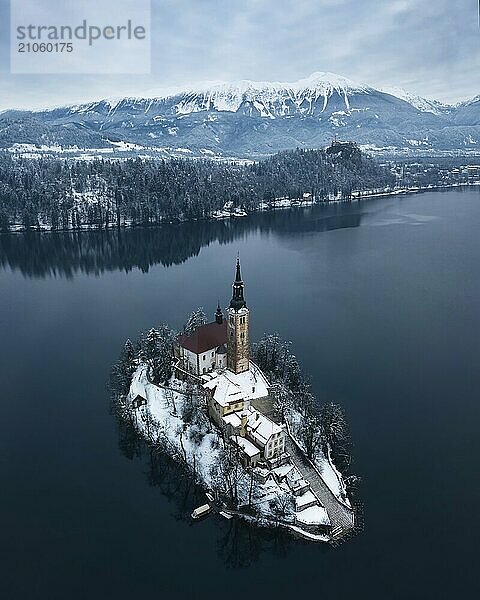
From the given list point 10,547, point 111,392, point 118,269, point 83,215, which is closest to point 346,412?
point 111,392

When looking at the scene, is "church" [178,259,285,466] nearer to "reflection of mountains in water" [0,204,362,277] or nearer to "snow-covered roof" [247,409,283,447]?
"snow-covered roof" [247,409,283,447]

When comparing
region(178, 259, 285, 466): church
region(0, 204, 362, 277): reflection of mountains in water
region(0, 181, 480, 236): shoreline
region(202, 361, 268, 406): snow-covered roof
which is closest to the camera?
region(178, 259, 285, 466): church

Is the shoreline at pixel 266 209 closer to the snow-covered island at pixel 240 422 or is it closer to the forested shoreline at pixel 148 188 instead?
the forested shoreline at pixel 148 188

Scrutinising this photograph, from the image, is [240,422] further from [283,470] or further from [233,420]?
[283,470]

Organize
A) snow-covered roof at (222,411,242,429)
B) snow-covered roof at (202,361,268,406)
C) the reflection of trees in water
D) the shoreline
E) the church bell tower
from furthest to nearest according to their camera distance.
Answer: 1. the shoreline
2. the church bell tower
3. snow-covered roof at (202,361,268,406)
4. snow-covered roof at (222,411,242,429)
5. the reflection of trees in water

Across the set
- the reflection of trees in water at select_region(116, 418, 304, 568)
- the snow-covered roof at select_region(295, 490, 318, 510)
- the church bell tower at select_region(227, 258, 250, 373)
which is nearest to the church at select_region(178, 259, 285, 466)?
the church bell tower at select_region(227, 258, 250, 373)

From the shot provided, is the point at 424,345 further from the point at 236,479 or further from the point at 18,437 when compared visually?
the point at 18,437

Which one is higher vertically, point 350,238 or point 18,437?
point 350,238
